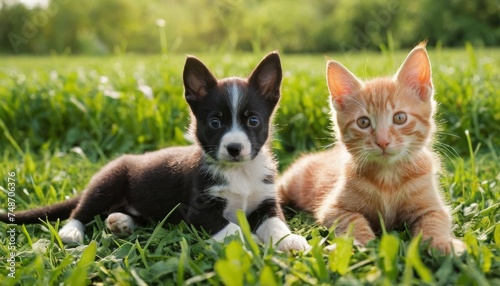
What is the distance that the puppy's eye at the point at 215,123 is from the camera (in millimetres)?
3482

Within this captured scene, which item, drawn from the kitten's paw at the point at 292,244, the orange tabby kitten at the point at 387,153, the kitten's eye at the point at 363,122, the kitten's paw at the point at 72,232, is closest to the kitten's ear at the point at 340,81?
the orange tabby kitten at the point at 387,153

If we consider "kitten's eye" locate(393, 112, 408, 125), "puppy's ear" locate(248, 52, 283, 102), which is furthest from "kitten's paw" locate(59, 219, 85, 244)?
"kitten's eye" locate(393, 112, 408, 125)

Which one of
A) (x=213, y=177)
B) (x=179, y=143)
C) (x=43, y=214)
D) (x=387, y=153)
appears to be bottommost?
(x=179, y=143)

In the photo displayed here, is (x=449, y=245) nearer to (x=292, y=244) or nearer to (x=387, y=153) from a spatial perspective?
(x=387, y=153)

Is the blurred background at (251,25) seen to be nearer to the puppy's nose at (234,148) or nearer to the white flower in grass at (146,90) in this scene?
the white flower in grass at (146,90)

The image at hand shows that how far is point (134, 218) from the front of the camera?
13.3 feet

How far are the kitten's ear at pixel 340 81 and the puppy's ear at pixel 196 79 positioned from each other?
72cm

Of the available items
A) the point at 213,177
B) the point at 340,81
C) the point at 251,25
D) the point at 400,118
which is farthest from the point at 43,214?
the point at 251,25

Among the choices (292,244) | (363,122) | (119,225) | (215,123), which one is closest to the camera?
(292,244)

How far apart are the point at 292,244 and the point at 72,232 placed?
1.50m

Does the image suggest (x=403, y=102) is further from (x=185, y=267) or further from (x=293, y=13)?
(x=293, y=13)

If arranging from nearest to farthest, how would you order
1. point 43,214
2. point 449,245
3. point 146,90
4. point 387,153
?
point 449,245
point 387,153
point 43,214
point 146,90

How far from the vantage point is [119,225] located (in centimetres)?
371

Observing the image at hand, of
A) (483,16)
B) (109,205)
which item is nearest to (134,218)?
(109,205)
